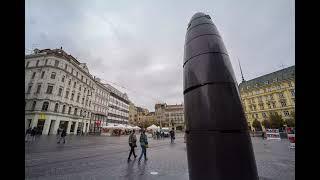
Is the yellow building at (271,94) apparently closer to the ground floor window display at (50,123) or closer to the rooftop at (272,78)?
the rooftop at (272,78)

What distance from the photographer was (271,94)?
6281cm

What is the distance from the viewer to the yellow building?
2250 inches

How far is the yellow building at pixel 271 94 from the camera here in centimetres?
5716

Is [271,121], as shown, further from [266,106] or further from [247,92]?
[247,92]

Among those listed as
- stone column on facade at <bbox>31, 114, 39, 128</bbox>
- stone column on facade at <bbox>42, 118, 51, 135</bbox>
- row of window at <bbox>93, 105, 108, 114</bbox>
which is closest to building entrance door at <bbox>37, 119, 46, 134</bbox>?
stone column on facade at <bbox>42, 118, 51, 135</bbox>

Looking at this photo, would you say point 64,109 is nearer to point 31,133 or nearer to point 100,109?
point 31,133

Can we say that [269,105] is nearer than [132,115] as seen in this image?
Yes

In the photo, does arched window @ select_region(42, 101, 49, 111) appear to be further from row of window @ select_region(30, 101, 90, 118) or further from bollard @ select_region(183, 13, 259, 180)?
bollard @ select_region(183, 13, 259, 180)

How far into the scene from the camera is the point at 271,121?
49219mm

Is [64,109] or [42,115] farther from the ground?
[64,109]

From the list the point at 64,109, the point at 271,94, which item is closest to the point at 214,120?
the point at 64,109
